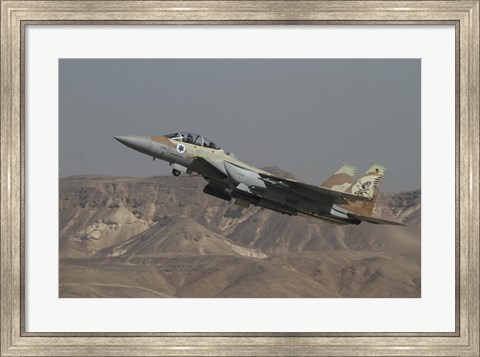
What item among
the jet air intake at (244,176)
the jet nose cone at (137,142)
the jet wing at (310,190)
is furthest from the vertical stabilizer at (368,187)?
the jet nose cone at (137,142)

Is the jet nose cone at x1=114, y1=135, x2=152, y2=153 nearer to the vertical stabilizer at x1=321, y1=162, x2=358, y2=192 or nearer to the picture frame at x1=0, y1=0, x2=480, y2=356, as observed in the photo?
the vertical stabilizer at x1=321, y1=162, x2=358, y2=192

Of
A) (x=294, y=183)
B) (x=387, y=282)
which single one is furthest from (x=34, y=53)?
(x=387, y=282)

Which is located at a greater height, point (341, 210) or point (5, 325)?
point (341, 210)

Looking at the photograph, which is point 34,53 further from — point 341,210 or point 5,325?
point 341,210

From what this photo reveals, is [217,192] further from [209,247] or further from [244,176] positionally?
[209,247]

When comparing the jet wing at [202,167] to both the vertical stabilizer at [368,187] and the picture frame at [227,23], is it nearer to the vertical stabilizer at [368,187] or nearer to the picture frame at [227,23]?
the vertical stabilizer at [368,187]

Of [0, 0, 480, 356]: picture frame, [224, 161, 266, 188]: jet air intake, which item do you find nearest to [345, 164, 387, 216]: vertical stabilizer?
[224, 161, 266, 188]: jet air intake

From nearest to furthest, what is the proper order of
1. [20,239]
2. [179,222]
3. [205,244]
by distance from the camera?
[20,239] < [205,244] < [179,222]
